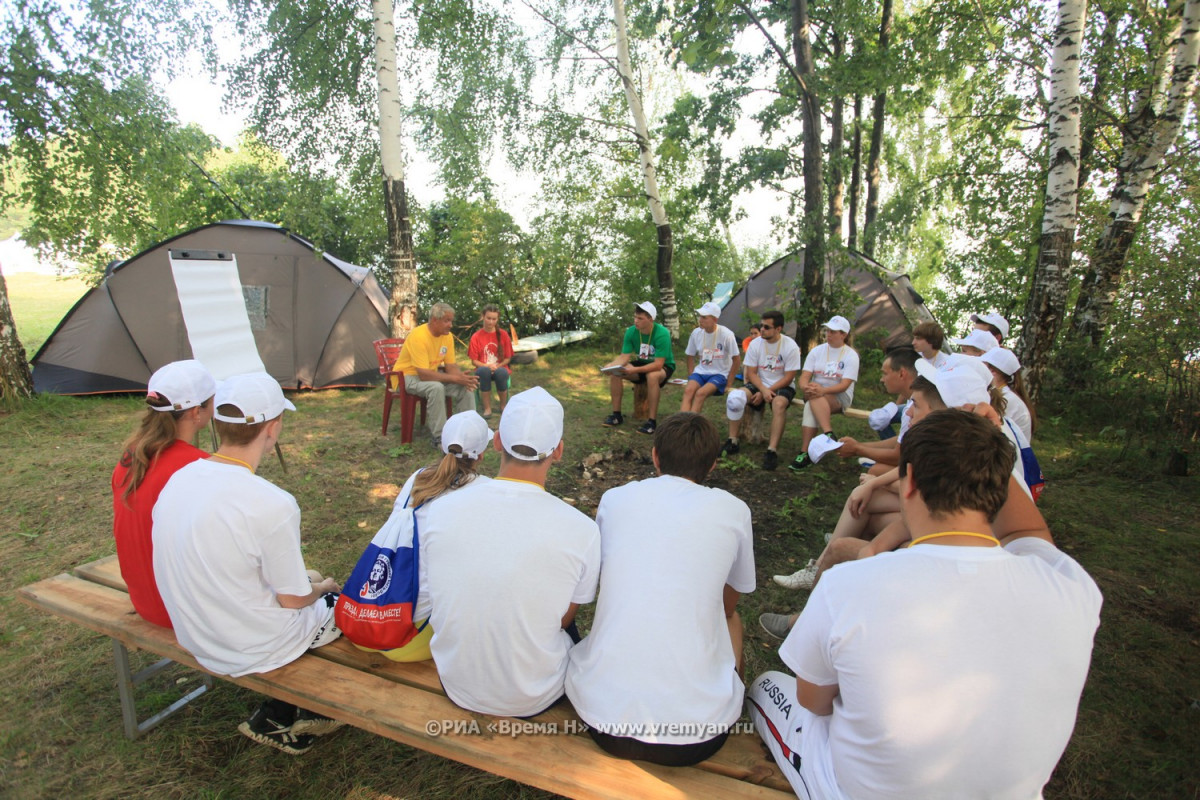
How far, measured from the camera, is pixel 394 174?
255 inches

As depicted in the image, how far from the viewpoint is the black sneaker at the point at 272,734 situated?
2.11 m

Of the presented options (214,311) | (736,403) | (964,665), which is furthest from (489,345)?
(964,665)

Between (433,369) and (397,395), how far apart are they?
2.46ft

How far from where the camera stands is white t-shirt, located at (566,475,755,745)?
158cm

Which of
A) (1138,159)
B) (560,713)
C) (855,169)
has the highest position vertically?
(855,169)

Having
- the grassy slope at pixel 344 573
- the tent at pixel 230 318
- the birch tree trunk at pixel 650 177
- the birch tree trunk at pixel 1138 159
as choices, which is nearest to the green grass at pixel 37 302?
the tent at pixel 230 318

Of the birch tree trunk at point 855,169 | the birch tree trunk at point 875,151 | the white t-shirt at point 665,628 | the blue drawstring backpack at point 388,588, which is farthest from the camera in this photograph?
the birch tree trunk at point 855,169

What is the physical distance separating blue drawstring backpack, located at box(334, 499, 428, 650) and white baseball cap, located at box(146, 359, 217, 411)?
35.4 inches

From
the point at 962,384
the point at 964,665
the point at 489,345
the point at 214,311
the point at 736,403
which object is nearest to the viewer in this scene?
the point at 964,665

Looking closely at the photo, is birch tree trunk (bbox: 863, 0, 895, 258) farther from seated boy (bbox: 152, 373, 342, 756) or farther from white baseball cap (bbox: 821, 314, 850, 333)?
seated boy (bbox: 152, 373, 342, 756)

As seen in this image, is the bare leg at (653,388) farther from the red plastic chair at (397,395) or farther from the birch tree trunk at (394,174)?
the birch tree trunk at (394,174)

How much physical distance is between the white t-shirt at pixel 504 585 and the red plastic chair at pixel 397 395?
4095 millimetres

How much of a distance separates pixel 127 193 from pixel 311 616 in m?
7.30

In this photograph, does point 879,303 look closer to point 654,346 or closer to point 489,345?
point 654,346
